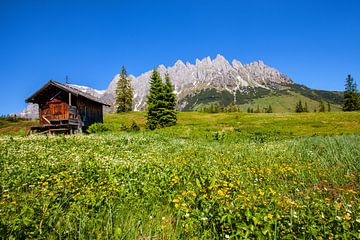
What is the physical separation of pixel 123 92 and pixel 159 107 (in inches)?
1410

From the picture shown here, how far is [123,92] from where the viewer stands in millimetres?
72625

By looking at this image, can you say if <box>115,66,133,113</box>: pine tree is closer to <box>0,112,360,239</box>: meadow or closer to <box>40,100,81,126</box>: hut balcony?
<box>40,100,81,126</box>: hut balcony

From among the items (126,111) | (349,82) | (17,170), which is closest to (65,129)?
(17,170)

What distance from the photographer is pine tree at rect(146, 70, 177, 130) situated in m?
40.3

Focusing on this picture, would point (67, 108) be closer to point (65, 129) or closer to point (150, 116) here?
point (65, 129)

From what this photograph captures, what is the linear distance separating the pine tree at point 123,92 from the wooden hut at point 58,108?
1616 inches

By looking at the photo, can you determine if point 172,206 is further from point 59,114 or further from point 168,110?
point 168,110

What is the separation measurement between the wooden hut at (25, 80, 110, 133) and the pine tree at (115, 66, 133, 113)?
41.0 meters

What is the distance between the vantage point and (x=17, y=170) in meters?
6.03

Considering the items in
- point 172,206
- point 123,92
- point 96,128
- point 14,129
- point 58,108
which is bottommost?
point 172,206

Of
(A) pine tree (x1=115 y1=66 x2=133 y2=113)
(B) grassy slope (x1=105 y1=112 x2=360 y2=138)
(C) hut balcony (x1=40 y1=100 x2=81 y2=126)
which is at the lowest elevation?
(B) grassy slope (x1=105 y1=112 x2=360 y2=138)

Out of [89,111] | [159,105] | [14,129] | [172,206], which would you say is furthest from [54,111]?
[172,206]

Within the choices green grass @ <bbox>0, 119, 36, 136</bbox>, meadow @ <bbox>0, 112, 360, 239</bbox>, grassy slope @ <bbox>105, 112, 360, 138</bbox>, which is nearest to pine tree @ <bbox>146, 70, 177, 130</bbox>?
grassy slope @ <bbox>105, 112, 360, 138</bbox>

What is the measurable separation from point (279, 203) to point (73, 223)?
3.46 m
